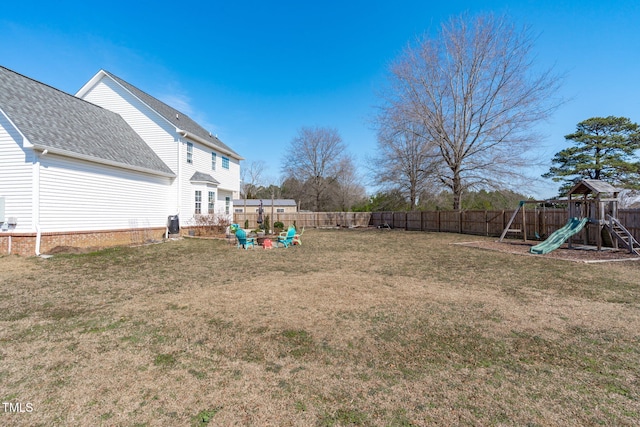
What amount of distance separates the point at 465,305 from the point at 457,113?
64.2 ft

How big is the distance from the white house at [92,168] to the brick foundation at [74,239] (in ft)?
0.11

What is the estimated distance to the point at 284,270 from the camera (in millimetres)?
7867

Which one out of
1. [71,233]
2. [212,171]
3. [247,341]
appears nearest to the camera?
[247,341]

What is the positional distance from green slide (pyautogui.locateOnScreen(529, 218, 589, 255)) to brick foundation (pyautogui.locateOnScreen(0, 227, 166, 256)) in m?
16.4

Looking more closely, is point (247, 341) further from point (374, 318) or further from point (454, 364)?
point (454, 364)

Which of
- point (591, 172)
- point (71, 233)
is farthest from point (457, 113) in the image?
point (71, 233)

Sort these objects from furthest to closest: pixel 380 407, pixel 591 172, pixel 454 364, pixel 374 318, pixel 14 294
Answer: pixel 591 172, pixel 14 294, pixel 374 318, pixel 454 364, pixel 380 407

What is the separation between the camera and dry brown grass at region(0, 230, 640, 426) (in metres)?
2.32

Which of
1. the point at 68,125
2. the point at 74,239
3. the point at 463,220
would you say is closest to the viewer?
the point at 74,239

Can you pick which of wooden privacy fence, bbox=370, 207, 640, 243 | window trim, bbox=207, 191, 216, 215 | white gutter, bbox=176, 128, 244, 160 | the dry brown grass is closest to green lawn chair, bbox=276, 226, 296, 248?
the dry brown grass

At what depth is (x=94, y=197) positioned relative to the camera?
11.4 m

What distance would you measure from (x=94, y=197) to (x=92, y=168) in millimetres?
1126

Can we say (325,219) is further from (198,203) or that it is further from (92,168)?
(92,168)

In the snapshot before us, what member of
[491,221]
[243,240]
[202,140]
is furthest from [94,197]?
[491,221]
